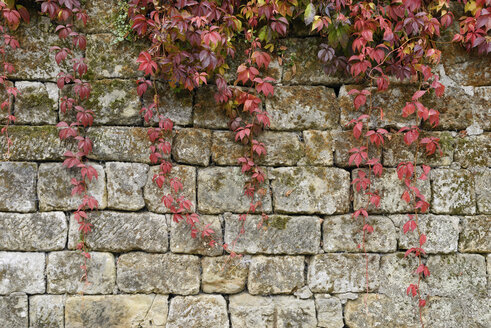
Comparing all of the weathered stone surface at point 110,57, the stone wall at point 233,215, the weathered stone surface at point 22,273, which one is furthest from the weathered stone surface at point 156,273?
the weathered stone surface at point 110,57

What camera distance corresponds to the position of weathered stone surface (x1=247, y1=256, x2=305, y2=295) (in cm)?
292

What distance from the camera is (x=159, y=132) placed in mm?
2812

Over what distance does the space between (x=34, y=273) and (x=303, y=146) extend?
2188mm

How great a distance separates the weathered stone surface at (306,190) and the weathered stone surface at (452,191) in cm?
74

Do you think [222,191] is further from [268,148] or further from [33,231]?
[33,231]

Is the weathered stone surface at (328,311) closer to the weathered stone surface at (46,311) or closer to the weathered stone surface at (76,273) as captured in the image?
the weathered stone surface at (76,273)

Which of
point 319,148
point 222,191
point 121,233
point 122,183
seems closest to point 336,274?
point 319,148

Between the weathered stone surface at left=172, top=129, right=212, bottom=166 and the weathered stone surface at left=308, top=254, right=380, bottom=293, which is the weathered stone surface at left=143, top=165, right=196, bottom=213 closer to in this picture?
the weathered stone surface at left=172, top=129, right=212, bottom=166

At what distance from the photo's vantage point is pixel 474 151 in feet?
9.82

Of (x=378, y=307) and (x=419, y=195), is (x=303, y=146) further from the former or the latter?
(x=378, y=307)

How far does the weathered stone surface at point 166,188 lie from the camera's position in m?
2.88

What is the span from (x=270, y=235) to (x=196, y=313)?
80 centimetres

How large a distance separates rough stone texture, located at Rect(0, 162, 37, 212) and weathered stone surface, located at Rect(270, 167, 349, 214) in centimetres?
176

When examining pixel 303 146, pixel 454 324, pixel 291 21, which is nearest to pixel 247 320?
pixel 303 146
